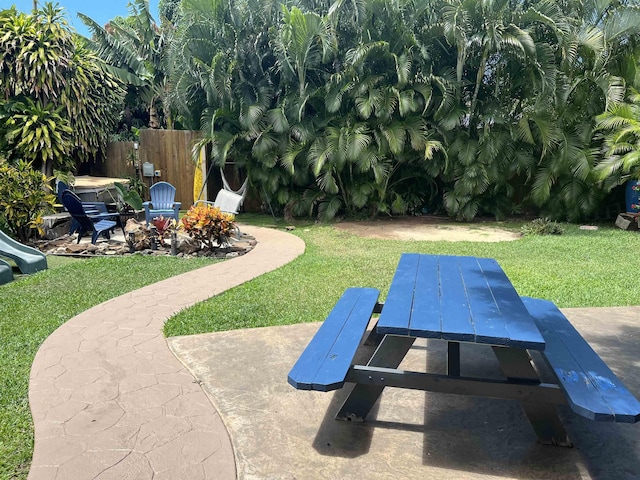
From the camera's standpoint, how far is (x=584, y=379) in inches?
99.8

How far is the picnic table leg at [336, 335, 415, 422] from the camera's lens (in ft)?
9.19

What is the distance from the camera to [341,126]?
1151cm

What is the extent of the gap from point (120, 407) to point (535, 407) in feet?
8.09

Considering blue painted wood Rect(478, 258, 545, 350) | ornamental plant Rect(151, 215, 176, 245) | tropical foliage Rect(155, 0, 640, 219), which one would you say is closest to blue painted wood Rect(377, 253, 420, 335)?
blue painted wood Rect(478, 258, 545, 350)

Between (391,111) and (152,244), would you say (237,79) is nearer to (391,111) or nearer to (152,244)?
(391,111)

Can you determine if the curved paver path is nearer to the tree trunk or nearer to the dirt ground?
the dirt ground

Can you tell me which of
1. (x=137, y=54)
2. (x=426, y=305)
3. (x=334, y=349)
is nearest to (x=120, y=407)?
(x=334, y=349)

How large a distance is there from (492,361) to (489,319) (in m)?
1.49

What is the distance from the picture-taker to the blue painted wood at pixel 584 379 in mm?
2197

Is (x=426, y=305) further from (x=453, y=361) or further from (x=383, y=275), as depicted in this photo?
(x=383, y=275)

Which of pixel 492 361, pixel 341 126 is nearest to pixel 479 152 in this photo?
pixel 341 126

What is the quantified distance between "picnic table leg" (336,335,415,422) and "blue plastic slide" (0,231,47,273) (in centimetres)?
543

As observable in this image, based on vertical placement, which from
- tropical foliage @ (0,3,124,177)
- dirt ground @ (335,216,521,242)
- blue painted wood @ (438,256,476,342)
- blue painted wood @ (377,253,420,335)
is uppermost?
tropical foliage @ (0,3,124,177)

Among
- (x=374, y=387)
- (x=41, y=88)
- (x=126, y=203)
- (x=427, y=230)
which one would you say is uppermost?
(x=41, y=88)
